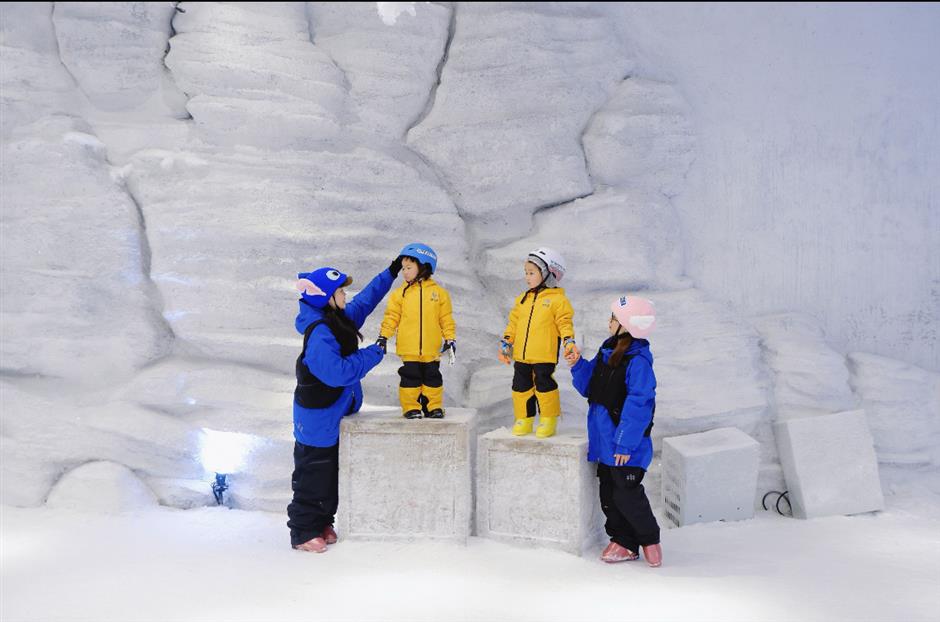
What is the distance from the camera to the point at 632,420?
428cm

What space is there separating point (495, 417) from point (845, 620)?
2.83 meters

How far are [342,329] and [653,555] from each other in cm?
219

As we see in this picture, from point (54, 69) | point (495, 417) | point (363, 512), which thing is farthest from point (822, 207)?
point (54, 69)

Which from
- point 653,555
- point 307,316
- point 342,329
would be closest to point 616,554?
point 653,555

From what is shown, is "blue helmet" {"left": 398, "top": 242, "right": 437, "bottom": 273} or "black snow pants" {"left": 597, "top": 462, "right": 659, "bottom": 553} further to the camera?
"blue helmet" {"left": 398, "top": 242, "right": 437, "bottom": 273}

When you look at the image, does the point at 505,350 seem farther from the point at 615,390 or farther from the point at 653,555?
the point at 653,555

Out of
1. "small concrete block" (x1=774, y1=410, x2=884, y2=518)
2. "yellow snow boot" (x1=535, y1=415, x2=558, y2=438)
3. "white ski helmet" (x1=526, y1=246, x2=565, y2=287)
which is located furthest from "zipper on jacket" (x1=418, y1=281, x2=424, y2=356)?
"small concrete block" (x1=774, y1=410, x2=884, y2=518)

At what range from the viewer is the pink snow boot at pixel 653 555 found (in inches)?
172

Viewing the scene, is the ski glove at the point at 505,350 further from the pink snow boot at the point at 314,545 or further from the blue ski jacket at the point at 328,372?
the pink snow boot at the point at 314,545

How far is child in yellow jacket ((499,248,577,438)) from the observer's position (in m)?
4.79

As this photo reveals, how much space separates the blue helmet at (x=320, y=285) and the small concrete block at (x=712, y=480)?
263 centimetres

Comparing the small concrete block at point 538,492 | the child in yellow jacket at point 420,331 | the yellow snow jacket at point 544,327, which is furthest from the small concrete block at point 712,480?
the child in yellow jacket at point 420,331

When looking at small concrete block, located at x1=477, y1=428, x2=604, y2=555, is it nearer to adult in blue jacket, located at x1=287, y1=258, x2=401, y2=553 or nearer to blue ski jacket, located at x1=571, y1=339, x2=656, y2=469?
blue ski jacket, located at x1=571, y1=339, x2=656, y2=469

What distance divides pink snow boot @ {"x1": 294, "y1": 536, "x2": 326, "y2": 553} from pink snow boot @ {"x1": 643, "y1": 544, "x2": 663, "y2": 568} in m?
1.85
